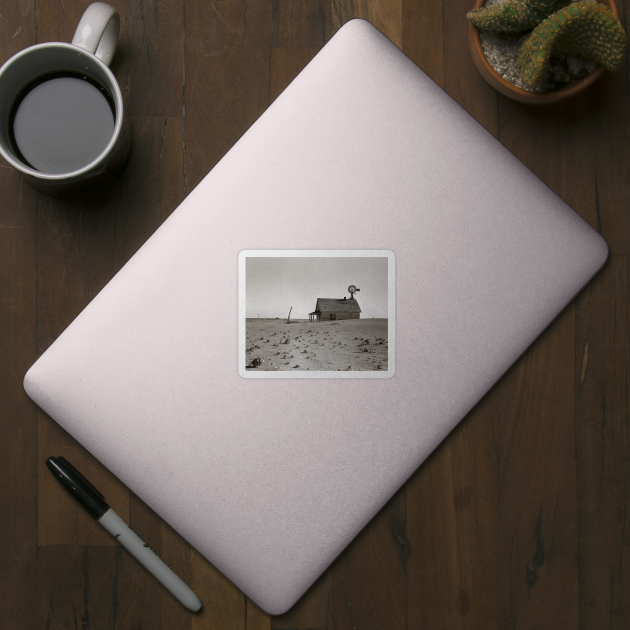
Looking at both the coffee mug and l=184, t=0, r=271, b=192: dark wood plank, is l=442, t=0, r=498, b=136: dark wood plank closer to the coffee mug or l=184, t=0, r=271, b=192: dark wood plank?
l=184, t=0, r=271, b=192: dark wood plank

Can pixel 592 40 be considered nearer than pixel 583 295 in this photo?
Yes

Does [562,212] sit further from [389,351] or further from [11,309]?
[11,309]

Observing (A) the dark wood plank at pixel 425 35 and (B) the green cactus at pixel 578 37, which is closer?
(B) the green cactus at pixel 578 37

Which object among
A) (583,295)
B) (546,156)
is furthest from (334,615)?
(546,156)

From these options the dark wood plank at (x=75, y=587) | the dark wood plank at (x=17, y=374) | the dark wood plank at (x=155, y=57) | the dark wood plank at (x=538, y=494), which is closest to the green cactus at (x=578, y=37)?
the dark wood plank at (x=538, y=494)

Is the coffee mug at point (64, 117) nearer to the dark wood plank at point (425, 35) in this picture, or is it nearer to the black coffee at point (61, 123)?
the black coffee at point (61, 123)

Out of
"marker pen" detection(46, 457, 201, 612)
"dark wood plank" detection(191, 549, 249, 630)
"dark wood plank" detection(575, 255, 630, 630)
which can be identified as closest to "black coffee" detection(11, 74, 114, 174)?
"marker pen" detection(46, 457, 201, 612)

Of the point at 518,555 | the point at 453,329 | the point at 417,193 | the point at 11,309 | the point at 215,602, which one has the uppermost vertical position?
the point at 11,309
